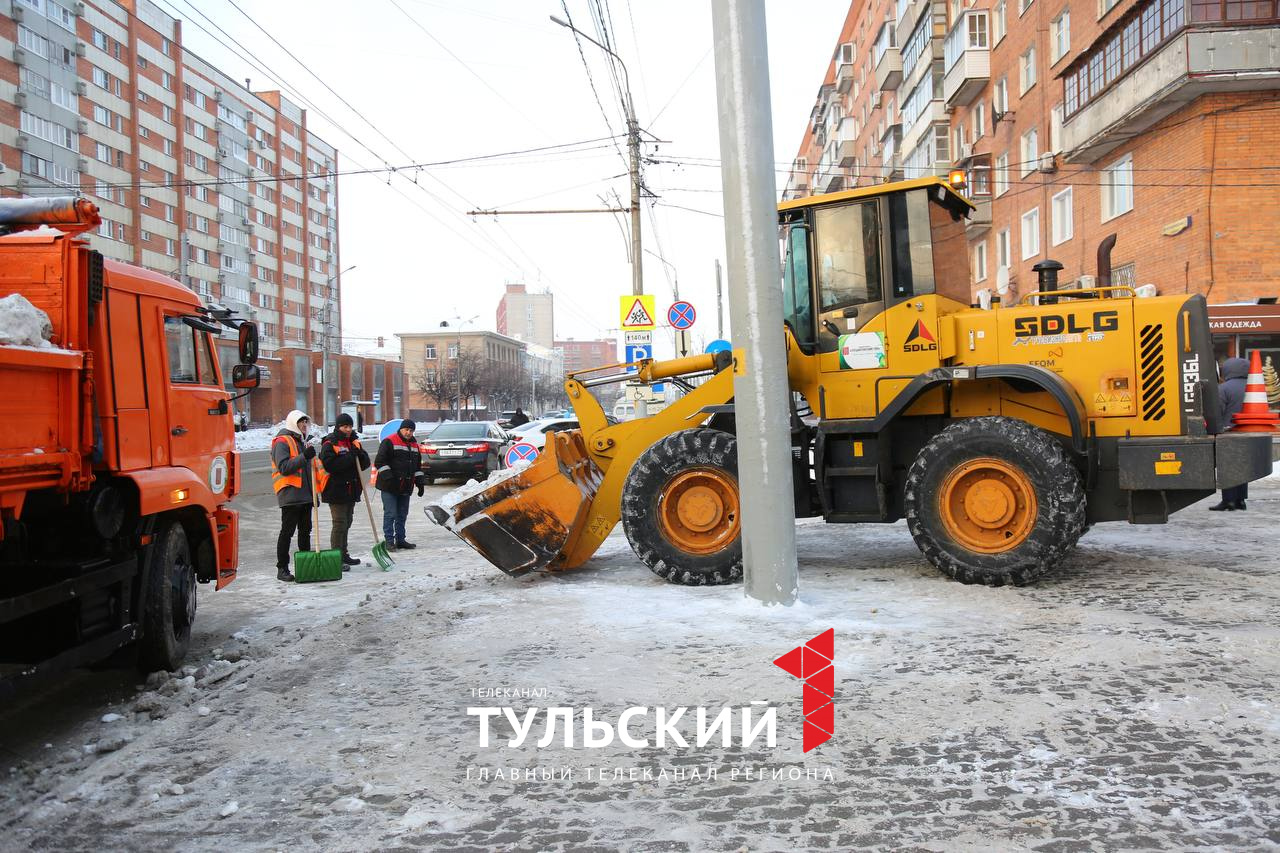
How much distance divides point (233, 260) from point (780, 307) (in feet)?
243

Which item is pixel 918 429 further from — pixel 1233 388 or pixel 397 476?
pixel 397 476

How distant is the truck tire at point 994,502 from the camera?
6.42 meters

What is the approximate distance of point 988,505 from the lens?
6.68 meters

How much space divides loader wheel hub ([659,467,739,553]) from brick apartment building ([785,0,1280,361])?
228 inches

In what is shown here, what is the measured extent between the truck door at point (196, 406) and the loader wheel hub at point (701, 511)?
131 inches

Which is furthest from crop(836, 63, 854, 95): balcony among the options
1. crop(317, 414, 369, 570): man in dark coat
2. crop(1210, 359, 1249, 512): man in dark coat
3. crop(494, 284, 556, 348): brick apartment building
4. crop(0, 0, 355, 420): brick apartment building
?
crop(494, 284, 556, 348): brick apartment building

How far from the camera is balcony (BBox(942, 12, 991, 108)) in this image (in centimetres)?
3034

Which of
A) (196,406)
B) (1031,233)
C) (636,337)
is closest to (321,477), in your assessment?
(196,406)

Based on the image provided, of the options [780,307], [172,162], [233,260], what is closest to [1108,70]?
[780,307]

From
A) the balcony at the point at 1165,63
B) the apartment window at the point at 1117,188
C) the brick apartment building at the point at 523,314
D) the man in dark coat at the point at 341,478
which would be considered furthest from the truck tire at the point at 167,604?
the brick apartment building at the point at 523,314

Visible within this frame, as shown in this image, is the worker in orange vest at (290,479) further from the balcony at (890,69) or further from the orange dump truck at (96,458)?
the balcony at (890,69)

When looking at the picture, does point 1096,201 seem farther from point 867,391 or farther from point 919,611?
point 919,611

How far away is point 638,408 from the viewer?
1867cm

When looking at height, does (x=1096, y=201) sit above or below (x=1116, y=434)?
above
